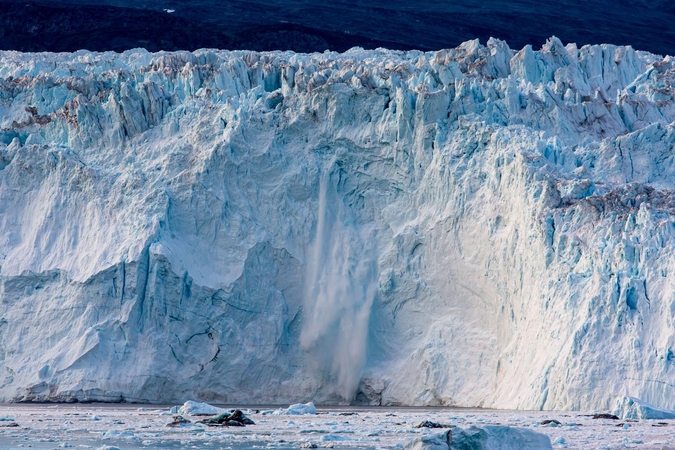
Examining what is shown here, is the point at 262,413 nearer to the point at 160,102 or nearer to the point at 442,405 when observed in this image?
the point at 442,405

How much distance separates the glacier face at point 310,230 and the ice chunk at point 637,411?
3.77 meters

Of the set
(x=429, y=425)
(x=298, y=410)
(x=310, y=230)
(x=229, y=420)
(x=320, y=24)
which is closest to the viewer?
(x=429, y=425)

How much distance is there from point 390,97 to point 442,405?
7738 millimetres

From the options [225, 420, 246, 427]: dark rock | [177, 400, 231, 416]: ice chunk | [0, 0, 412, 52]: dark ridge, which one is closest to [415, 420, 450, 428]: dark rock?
[225, 420, 246, 427]: dark rock

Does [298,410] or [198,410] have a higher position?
[298,410]

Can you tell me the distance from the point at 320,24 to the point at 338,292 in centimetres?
4657

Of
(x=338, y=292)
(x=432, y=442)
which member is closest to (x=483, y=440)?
(x=432, y=442)

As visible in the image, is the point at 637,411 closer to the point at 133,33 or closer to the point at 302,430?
the point at 302,430

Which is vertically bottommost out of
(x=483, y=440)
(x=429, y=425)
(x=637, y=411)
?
(x=429, y=425)

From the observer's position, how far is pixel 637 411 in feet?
76.4

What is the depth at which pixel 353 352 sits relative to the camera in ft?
101

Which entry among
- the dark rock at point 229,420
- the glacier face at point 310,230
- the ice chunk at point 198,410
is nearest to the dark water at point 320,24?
the glacier face at point 310,230

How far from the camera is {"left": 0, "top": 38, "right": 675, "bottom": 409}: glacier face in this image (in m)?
29.1

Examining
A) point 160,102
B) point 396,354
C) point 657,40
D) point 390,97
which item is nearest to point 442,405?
point 396,354
